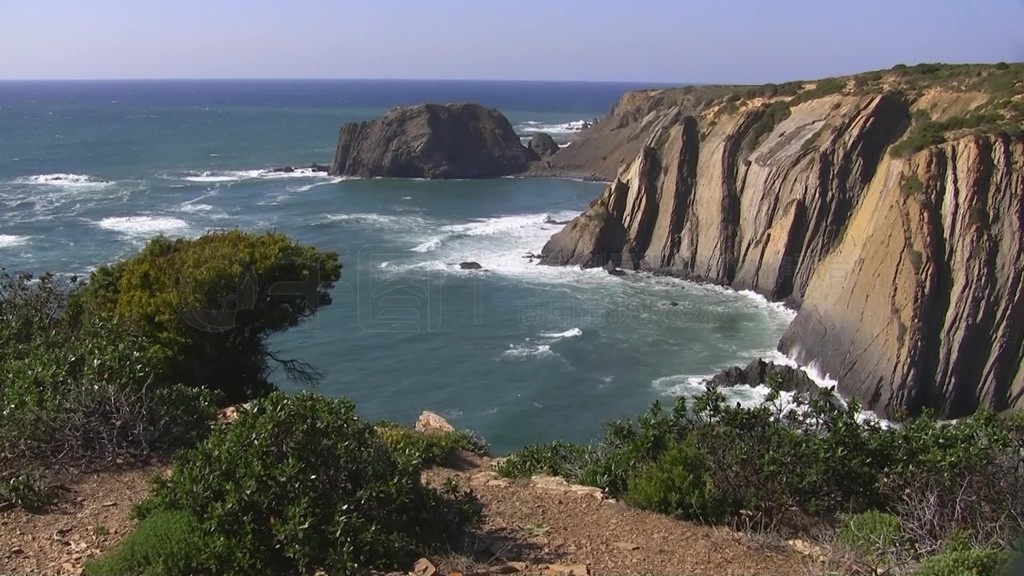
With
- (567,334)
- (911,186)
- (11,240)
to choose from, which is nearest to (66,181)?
(11,240)

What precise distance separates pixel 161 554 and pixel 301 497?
3.64ft

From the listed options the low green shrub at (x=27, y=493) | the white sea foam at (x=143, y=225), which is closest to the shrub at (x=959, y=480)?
the low green shrub at (x=27, y=493)

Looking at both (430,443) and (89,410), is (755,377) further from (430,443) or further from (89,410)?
(89,410)

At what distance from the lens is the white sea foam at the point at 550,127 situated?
116 metres

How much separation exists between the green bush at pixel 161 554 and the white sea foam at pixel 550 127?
107 metres

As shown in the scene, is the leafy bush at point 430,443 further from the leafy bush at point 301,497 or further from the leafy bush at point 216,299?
the leafy bush at point 216,299

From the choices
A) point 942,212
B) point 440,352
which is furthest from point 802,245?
point 440,352

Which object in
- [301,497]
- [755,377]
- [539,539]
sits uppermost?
[301,497]

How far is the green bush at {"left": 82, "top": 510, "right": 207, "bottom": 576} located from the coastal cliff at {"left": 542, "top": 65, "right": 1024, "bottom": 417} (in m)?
22.7

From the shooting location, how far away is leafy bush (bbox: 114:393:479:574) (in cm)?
679

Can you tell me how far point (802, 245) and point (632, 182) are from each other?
1037cm

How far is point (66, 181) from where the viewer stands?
67.9 meters

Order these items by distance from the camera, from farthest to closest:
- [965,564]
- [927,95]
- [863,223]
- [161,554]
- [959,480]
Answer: [927,95]
[863,223]
[959,480]
[161,554]
[965,564]

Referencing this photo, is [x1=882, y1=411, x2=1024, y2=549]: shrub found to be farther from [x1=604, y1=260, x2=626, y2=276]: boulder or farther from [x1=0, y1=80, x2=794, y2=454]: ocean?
[x1=604, y1=260, x2=626, y2=276]: boulder
